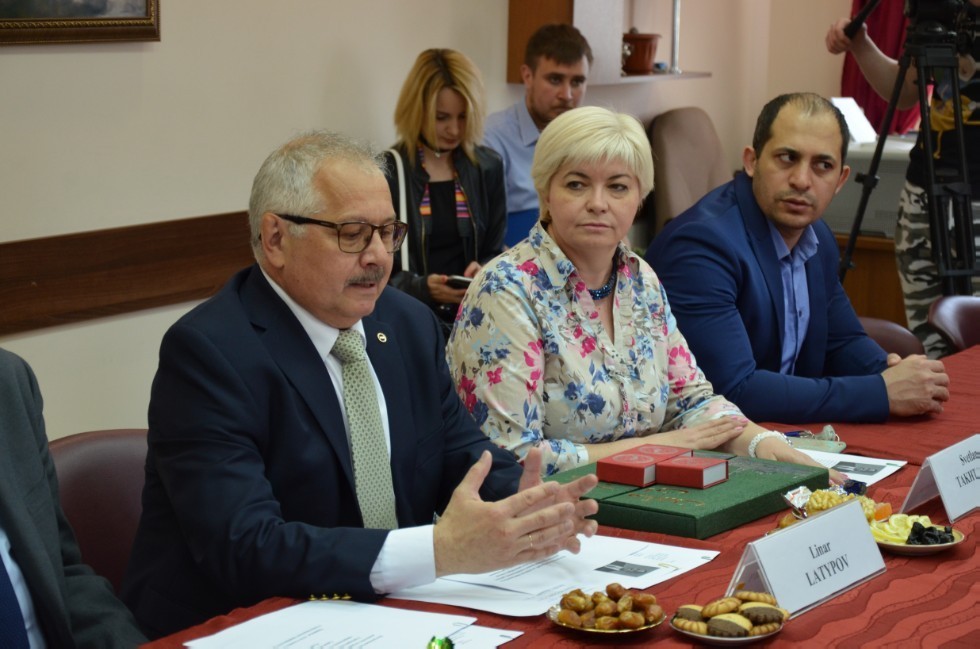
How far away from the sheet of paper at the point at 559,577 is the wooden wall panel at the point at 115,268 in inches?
89.3

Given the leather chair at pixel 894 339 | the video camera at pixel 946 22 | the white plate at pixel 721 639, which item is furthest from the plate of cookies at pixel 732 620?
the video camera at pixel 946 22

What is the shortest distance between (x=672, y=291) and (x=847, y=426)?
0.53 meters

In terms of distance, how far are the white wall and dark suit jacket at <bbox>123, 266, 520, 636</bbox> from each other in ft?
6.19

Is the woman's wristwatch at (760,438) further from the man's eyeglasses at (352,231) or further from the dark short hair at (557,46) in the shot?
the dark short hair at (557,46)

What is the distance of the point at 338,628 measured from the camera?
1.49 metres

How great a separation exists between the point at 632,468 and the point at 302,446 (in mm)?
526

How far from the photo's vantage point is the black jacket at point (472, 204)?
170 inches

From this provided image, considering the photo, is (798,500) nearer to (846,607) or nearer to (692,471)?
(692,471)

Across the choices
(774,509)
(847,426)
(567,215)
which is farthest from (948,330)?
(774,509)

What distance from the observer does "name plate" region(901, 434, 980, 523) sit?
1938mm

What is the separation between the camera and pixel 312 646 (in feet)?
4.64

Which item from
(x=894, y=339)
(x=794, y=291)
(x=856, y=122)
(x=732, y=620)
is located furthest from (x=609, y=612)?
(x=856, y=122)

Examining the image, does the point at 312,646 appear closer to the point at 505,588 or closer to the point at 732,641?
the point at 505,588

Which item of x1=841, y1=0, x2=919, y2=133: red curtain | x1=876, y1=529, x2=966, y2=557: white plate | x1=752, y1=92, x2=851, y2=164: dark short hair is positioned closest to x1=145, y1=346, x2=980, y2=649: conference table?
x1=876, y1=529, x2=966, y2=557: white plate
